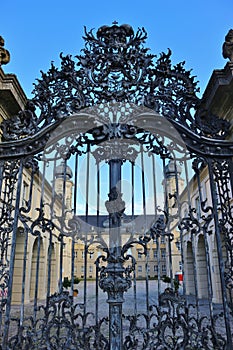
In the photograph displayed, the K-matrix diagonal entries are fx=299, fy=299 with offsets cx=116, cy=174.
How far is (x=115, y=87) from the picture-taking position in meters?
3.81

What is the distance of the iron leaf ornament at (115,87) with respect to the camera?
3695 millimetres

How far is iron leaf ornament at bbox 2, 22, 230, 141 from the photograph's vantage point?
370 centimetres

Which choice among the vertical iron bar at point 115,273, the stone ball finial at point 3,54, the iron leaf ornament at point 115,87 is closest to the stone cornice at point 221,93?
the iron leaf ornament at point 115,87

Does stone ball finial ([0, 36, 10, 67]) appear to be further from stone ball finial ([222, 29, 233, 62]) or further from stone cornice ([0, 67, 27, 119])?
stone ball finial ([222, 29, 233, 62])

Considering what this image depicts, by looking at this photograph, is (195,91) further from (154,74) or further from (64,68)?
(64,68)

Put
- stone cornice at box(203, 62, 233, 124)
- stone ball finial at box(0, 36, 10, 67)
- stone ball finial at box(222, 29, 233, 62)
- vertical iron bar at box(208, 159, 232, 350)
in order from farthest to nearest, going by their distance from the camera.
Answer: stone ball finial at box(0, 36, 10, 67) < stone ball finial at box(222, 29, 233, 62) < stone cornice at box(203, 62, 233, 124) < vertical iron bar at box(208, 159, 232, 350)

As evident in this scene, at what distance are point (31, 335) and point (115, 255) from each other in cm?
119

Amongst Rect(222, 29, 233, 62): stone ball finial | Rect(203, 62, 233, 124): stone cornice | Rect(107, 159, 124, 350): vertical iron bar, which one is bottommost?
Rect(107, 159, 124, 350): vertical iron bar

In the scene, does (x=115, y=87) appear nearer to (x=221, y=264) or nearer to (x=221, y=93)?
(x=221, y=93)

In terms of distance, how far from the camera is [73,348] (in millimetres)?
3346

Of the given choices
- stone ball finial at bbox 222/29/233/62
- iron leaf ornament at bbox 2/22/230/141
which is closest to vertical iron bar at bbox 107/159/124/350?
iron leaf ornament at bbox 2/22/230/141

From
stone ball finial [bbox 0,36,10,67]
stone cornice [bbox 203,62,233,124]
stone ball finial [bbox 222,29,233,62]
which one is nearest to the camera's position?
stone cornice [bbox 203,62,233,124]

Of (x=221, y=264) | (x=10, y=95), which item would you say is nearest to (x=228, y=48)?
(x=221, y=264)

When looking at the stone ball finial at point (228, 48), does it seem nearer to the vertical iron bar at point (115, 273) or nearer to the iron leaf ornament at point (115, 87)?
the iron leaf ornament at point (115, 87)
